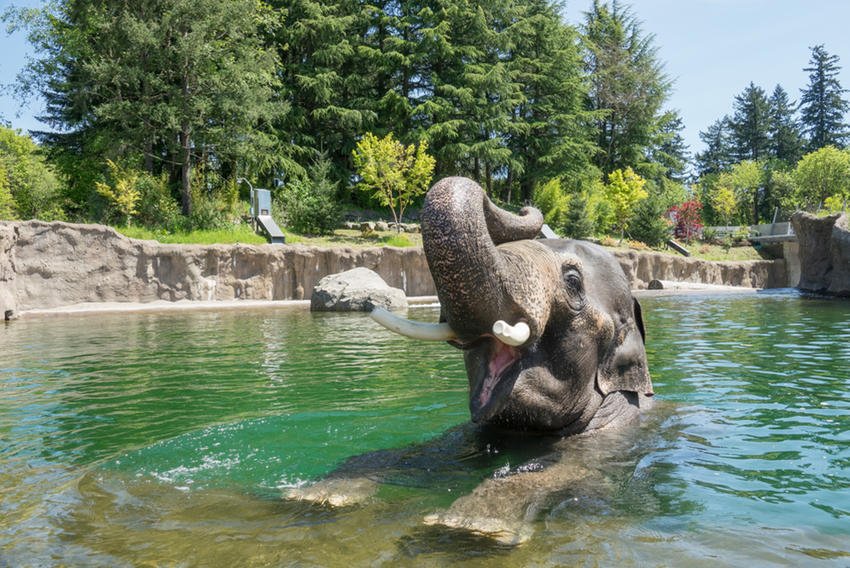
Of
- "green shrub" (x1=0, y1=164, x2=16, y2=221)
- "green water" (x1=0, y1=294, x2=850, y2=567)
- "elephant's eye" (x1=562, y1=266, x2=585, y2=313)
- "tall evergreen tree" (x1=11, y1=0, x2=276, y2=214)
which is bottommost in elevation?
"green water" (x1=0, y1=294, x2=850, y2=567)

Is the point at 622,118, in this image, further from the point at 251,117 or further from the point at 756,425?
the point at 756,425

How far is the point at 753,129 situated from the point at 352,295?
206 ft

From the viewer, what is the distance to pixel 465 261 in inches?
118

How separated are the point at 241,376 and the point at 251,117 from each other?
23.5 m

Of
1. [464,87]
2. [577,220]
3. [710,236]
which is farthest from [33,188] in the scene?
[710,236]

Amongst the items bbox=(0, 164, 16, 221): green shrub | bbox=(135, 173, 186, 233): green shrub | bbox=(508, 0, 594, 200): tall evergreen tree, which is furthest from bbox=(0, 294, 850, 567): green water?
bbox=(508, 0, 594, 200): tall evergreen tree

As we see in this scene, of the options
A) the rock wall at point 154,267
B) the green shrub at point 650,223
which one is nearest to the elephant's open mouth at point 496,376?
the rock wall at point 154,267

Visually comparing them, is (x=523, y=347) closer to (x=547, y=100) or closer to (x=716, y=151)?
(x=547, y=100)

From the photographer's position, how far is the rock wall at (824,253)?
923 inches

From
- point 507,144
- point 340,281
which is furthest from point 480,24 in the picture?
point 340,281

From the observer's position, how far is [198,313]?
64.6 ft

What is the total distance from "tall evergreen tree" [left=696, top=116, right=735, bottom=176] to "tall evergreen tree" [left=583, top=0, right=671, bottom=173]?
26335 millimetres

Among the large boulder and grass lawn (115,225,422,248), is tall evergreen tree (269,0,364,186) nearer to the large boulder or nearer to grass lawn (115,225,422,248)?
grass lawn (115,225,422,248)

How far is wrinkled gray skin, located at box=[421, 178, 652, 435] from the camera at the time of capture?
3.02 m
